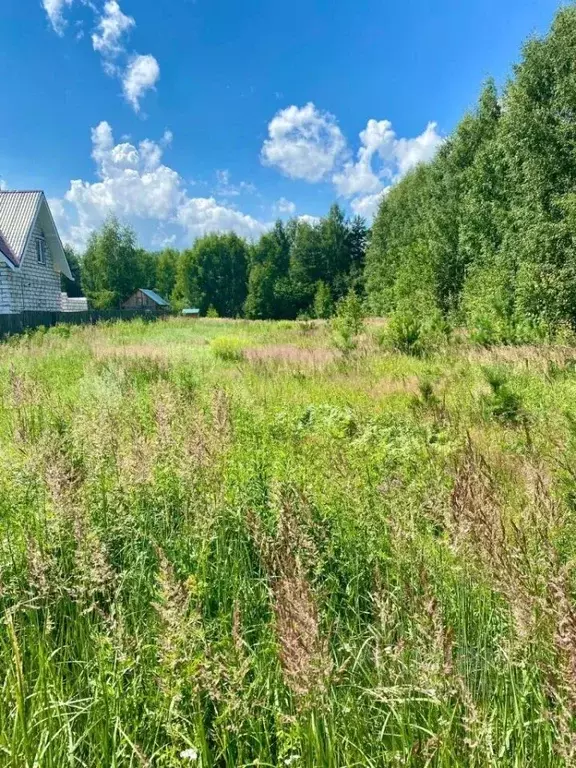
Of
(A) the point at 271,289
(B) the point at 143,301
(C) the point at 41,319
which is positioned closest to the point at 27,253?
(C) the point at 41,319

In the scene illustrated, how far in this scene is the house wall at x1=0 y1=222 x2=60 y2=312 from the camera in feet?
66.7

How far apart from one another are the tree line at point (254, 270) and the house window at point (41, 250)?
1034 inches

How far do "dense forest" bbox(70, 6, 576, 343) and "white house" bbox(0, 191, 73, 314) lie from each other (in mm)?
15922

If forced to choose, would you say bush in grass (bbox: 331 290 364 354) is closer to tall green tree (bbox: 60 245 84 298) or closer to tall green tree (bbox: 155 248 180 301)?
tall green tree (bbox: 60 245 84 298)

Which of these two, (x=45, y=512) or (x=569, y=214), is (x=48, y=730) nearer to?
(x=45, y=512)

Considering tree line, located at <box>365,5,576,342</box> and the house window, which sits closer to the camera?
tree line, located at <box>365,5,576,342</box>

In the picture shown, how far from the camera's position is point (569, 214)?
15414 mm

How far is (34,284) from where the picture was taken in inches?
876

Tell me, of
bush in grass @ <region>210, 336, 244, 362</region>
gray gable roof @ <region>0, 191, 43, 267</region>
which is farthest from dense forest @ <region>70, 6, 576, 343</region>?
gray gable roof @ <region>0, 191, 43, 267</region>

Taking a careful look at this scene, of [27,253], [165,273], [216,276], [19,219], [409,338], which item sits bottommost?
[409,338]

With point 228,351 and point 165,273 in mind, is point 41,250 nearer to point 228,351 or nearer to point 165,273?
point 228,351

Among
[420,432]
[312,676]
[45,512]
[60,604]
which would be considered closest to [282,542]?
[312,676]

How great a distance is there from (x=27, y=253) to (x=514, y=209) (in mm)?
20565

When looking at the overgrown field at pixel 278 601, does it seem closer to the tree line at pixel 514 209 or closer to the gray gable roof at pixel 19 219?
the tree line at pixel 514 209
